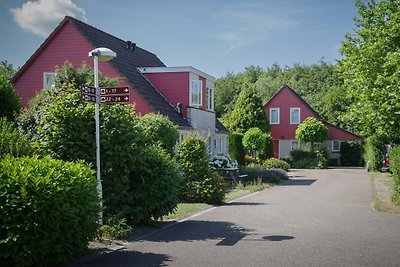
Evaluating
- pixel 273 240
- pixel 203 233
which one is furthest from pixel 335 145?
pixel 273 240

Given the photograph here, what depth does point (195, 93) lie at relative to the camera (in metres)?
28.3

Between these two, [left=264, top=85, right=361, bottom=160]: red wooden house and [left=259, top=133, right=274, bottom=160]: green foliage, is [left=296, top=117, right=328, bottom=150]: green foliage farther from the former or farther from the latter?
[left=264, top=85, right=361, bottom=160]: red wooden house

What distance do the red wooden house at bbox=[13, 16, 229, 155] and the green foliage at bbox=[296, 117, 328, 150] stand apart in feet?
61.7

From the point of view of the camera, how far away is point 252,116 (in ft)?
159

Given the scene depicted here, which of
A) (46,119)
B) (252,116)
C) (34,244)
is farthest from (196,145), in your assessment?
(252,116)

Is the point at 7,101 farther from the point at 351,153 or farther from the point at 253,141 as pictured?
the point at 351,153

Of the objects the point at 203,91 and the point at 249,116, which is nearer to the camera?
the point at 203,91

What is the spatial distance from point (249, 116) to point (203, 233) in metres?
38.1

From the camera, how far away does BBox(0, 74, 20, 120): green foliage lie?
49.5 feet

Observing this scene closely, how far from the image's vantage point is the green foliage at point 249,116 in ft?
159

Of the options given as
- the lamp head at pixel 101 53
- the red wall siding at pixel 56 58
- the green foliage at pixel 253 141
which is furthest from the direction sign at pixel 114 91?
the green foliage at pixel 253 141

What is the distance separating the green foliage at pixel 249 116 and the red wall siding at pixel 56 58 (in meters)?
25.5

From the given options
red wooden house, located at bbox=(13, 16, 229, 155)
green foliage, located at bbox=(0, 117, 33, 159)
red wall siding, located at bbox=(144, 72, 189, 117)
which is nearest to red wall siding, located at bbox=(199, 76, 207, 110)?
red wooden house, located at bbox=(13, 16, 229, 155)

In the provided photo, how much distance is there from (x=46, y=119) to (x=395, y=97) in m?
13.1
